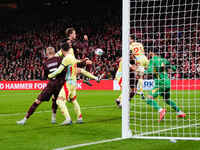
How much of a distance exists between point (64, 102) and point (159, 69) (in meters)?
2.69

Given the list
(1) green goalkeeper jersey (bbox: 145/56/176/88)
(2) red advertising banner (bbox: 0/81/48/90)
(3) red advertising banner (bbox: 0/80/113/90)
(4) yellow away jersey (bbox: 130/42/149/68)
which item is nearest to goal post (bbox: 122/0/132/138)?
(1) green goalkeeper jersey (bbox: 145/56/176/88)

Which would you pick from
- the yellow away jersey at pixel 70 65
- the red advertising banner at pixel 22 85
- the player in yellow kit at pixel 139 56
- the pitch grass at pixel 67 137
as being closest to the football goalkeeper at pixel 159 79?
the player in yellow kit at pixel 139 56

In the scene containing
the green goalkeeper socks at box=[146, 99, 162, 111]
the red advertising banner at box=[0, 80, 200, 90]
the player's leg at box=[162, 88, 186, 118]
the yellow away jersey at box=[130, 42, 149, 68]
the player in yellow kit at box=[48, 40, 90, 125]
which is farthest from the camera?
the red advertising banner at box=[0, 80, 200, 90]

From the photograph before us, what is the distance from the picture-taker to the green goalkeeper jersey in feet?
32.1

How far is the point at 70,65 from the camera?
8906mm

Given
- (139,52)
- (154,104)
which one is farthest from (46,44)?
(154,104)

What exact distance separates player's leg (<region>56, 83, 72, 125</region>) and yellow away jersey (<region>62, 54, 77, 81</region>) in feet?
0.82

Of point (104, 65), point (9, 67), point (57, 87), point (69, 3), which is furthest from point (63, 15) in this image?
point (57, 87)

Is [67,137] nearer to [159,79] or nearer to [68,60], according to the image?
[68,60]

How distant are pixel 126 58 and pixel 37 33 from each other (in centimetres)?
3416

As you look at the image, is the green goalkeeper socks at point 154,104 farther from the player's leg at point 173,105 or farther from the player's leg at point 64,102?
the player's leg at point 64,102

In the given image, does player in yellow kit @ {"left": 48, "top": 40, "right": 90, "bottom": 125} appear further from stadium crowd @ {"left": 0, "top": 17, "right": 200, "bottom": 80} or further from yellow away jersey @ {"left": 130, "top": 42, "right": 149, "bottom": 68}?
stadium crowd @ {"left": 0, "top": 17, "right": 200, "bottom": 80}

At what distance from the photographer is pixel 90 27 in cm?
3909

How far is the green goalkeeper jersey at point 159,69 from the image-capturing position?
977cm
